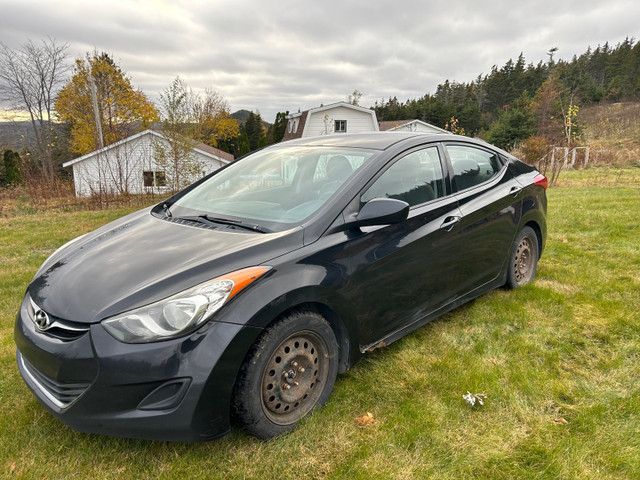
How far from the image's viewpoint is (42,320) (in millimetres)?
1936

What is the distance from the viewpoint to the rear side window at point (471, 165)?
316 centimetres

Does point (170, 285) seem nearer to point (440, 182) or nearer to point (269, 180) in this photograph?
point (269, 180)

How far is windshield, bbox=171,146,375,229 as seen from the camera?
8.14 feet

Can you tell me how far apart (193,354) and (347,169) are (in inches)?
59.4

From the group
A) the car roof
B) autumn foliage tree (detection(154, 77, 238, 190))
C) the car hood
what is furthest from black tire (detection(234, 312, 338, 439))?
autumn foliage tree (detection(154, 77, 238, 190))

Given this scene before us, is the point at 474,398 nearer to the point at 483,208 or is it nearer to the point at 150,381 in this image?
the point at 483,208

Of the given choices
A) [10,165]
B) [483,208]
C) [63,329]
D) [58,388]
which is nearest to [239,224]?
[63,329]

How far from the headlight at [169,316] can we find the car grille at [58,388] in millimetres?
299

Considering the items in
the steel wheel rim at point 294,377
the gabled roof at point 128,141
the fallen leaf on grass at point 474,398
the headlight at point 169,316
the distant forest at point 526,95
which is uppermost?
the distant forest at point 526,95

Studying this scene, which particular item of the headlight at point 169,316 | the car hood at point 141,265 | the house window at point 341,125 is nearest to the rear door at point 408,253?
the car hood at point 141,265


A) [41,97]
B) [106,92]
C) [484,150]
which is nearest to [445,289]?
[484,150]

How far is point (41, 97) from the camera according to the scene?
1224 inches

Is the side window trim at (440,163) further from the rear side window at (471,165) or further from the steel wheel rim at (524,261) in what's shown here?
the steel wheel rim at (524,261)

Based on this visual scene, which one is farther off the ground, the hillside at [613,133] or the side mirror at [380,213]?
the hillside at [613,133]
